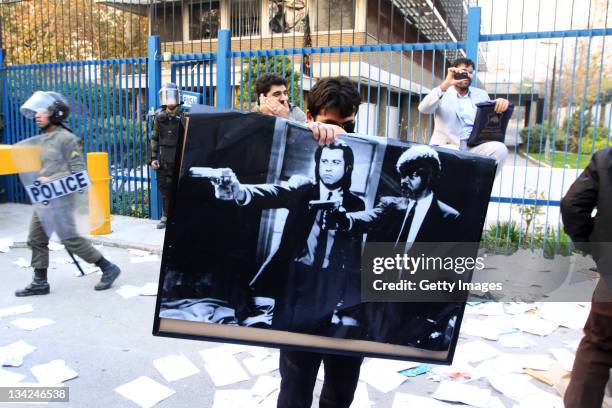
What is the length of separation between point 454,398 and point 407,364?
1.62 feet

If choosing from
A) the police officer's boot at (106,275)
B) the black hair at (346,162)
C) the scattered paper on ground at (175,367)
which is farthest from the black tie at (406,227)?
the police officer's boot at (106,275)

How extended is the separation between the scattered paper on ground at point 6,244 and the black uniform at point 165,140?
7.00ft

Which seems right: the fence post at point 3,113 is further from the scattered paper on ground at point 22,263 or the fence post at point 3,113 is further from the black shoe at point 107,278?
the black shoe at point 107,278

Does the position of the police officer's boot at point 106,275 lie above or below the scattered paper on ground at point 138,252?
above

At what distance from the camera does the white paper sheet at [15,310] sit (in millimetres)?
4401

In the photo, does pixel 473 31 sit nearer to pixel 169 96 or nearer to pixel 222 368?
pixel 169 96

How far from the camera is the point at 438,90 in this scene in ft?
14.4

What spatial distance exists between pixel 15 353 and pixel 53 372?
0.50m

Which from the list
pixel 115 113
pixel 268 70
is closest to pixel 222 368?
pixel 268 70

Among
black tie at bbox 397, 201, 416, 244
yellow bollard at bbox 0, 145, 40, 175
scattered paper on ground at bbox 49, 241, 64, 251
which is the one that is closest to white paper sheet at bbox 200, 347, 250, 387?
black tie at bbox 397, 201, 416, 244

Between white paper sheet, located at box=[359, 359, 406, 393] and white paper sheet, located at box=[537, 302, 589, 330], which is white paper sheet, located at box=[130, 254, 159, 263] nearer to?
white paper sheet, located at box=[359, 359, 406, 393]

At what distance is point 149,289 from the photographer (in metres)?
5.12

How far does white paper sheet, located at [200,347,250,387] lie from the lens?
330 centimetres

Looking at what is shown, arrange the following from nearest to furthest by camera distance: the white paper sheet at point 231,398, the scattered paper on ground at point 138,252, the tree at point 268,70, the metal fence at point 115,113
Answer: the white paper sheet at point 231,398 < the scattered paper on ground at point 138,252 < the tree at point 268,70 < the metal fence at point 115,113
